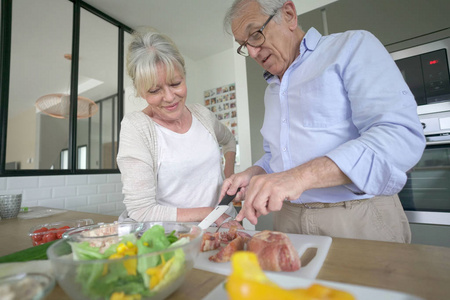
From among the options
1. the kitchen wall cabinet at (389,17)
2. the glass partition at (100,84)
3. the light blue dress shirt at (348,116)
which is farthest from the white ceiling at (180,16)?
the light blue dress shirt at (348,116)

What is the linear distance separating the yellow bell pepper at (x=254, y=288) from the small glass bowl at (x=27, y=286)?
0.29m

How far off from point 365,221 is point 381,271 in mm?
400

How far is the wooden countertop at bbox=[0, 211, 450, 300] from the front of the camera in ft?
1.38

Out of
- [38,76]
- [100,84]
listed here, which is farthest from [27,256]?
[100,84]

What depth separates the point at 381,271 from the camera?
477mm

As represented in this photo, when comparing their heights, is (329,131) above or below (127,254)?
above

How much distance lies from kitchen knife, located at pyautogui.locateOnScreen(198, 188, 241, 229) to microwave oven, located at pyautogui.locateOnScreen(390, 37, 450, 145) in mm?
1410

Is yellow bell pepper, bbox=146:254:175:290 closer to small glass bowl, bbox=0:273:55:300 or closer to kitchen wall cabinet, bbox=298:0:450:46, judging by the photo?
small glass bowl, bbox=0:273:55:300

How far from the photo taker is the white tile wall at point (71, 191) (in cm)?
187

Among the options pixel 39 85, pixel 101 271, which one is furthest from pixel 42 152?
pixel 101 271

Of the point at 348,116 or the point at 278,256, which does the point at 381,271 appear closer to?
the point at 278,256

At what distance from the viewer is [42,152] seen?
2.48 meters

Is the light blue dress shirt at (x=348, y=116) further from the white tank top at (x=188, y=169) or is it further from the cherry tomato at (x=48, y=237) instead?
the cherry tomato at (x=48, y=237)

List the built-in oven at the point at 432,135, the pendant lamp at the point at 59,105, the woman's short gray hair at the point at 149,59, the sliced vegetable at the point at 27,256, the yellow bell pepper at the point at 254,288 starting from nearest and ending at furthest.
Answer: the yellow bell pepper at the point at 254,288 < the sliced vegetable at the point at 27,256 < the woman's short gray hair at the point at 149,59 < the built-in oven at the point at 432,135 < the pendant lamp at the point at 59,105
